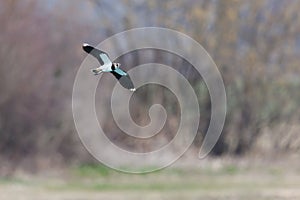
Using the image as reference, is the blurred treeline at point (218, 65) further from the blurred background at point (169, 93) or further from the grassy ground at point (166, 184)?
the grassy ground at point (166, 184)

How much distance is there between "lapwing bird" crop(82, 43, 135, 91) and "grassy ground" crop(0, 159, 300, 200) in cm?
1500

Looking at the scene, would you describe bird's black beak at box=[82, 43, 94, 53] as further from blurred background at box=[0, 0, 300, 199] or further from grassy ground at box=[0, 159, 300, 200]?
grassy ground at box=[0, 159, 300, 200]

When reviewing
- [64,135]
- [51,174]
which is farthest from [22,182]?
[64,135]

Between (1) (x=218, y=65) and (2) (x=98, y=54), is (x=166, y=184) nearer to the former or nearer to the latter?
(1) (x=218, y=65)

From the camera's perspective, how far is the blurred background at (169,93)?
18.3 meters

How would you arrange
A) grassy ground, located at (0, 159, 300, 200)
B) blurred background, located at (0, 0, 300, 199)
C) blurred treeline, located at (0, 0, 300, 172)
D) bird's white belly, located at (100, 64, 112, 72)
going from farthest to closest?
blurred treeline, located at (0, 0, 300, 172), blurred background, located at (0, 0, 300, 199), grassy ground, located at (0, 159, 300, 200), bird's white belly, located at (100, 64, 112, 72)

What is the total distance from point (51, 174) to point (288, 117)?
896 cm

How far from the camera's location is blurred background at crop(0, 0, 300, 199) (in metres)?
18.3

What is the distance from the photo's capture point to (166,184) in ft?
64.8

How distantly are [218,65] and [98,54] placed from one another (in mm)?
23637

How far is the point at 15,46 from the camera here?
61.7 ft

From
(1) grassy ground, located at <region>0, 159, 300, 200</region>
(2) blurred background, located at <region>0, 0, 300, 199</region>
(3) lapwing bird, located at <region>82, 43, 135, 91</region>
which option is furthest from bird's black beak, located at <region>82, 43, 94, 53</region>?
(1) grassy ground, located at <region>0, 159, 300, 200</region>

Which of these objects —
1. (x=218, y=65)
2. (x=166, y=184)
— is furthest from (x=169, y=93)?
(x=218, y=65)

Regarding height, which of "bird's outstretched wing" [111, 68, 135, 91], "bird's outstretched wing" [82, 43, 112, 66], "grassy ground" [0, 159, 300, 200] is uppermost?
"grassy ground" [0, 159, 300, 200]
